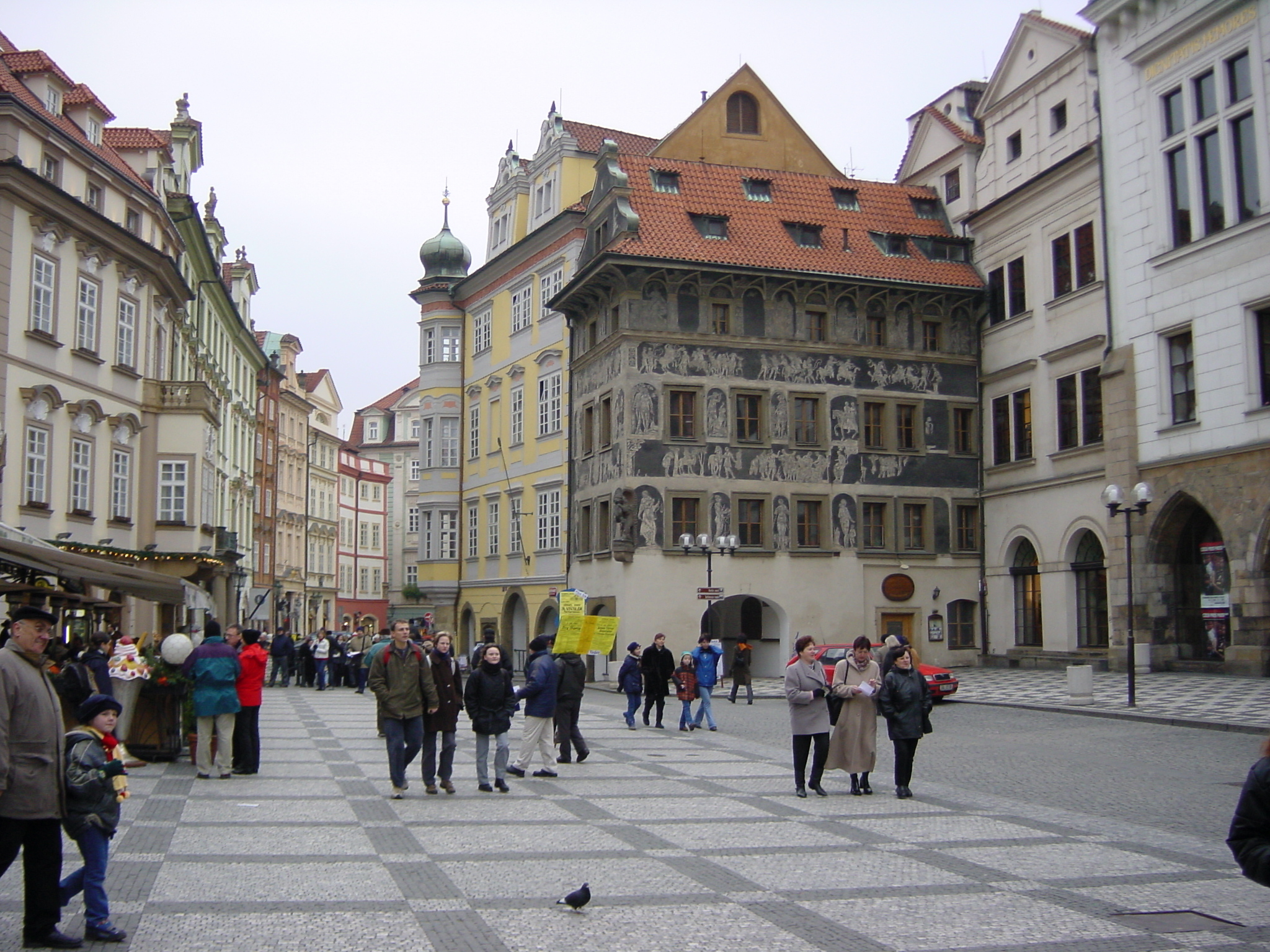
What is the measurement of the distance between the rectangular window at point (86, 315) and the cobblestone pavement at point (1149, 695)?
64.5 ft

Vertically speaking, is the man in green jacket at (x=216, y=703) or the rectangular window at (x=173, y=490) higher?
the rectangular window at (x=173, y=490)

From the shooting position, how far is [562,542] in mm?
45125

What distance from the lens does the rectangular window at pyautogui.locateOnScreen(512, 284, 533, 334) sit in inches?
1927

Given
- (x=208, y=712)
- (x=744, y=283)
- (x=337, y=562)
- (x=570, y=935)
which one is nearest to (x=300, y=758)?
(x=208, y=712)

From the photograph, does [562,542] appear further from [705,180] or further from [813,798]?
[813,798]

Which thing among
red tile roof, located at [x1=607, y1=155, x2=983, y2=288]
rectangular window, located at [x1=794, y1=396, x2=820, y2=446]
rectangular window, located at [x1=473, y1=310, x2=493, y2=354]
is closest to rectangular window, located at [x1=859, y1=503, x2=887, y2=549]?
rectangular window, located at [x1=794, y1=396, x2=820, y2=446]

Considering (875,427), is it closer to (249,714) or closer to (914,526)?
(914,526)

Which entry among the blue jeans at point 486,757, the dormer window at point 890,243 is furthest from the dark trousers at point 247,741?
the dormer window at point 890,243

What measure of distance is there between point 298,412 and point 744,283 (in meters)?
46.1

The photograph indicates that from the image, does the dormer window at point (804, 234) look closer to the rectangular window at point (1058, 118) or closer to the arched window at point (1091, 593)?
the rectangular window at point (1058, 118)

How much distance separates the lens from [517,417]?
161ft

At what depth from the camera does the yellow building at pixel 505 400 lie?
46.3 metres

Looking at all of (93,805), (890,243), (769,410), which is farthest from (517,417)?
(93,805)

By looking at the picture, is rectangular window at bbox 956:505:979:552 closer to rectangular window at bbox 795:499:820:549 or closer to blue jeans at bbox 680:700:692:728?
rectangular window at bbox 795:499:820:549
